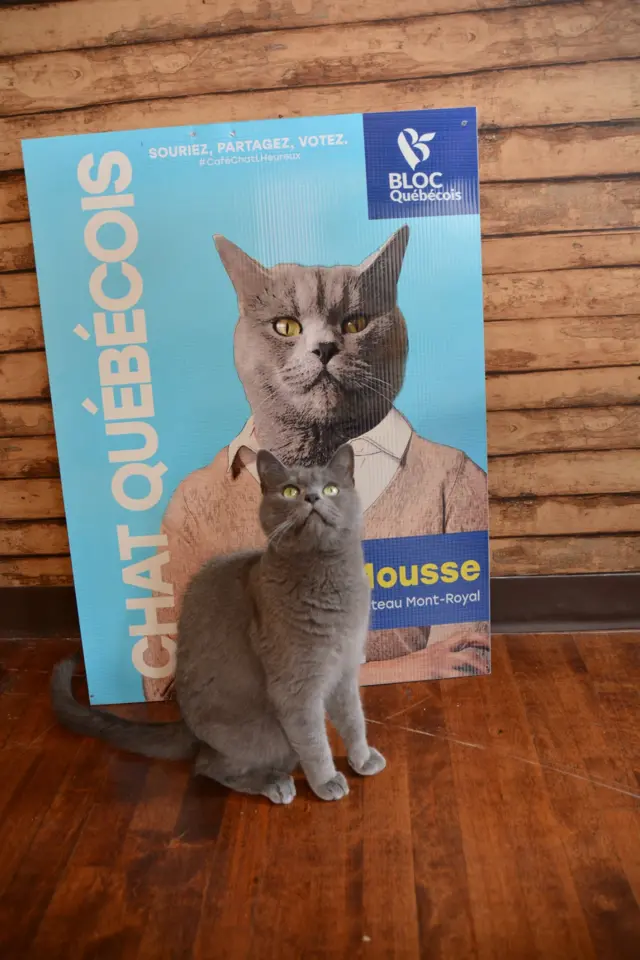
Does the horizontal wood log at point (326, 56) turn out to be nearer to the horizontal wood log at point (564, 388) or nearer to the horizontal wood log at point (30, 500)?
the horizontal wood log at point (564, 388)

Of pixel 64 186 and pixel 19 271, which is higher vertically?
pixel 64 186

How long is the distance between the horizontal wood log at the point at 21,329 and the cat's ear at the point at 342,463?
0.81m

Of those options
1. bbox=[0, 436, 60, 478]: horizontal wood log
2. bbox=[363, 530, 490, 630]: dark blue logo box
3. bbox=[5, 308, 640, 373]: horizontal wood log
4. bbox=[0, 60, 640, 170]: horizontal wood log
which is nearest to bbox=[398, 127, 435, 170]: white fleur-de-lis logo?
bbox=[0, 60, 640, 170]: horizontal wood log

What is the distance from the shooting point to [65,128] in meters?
1.63

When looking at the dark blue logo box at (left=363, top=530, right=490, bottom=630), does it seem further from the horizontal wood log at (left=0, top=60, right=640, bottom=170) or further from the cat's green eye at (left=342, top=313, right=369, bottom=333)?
the horizontal wood log at (left=0, top=60, right=640, bottom=170)

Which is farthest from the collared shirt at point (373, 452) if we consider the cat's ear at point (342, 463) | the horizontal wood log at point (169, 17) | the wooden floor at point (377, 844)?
the horizontal wood log at point (169, 17)

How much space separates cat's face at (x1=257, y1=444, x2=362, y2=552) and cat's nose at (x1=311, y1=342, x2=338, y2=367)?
0.25 meters

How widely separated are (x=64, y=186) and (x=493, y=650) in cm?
136

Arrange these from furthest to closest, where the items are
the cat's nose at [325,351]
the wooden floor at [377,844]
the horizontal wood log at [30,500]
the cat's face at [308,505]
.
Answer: the horizontal wood log at [30,500] < the cat's nose at [325,351] < the cat's face at [308,505] < the wooden floor at [377,844]

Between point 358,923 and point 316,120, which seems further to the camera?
point 316,120

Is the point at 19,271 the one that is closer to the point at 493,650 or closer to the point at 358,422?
the point at 358,422

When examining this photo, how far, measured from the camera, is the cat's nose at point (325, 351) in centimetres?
153

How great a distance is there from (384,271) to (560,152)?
18.0 inches

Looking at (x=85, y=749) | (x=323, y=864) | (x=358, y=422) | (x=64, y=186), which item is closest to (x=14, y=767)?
(x=85, y=749)
